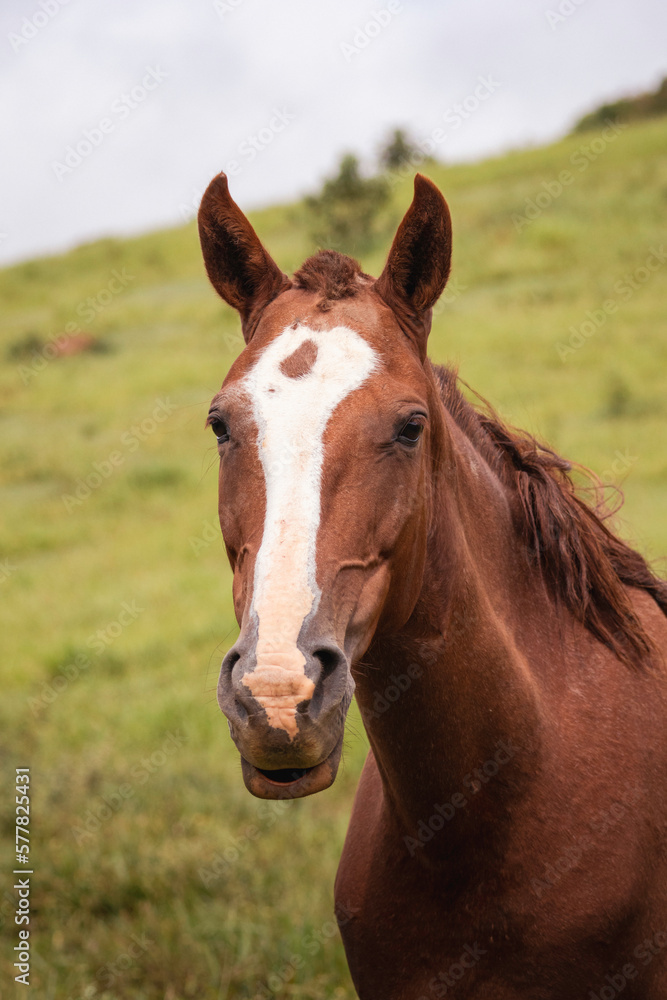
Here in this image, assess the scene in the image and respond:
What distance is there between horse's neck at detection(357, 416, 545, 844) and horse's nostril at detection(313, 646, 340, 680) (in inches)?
20.0

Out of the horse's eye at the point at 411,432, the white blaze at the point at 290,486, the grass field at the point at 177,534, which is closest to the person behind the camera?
the white blaze at the point at 290,486

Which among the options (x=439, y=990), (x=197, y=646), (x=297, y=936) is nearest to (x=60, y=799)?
(x=297, y=936)

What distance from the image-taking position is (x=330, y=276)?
7.84ft

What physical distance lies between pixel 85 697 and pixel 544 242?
1829 centimetres

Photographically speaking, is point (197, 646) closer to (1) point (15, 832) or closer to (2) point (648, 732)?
(1) point (15, 832)

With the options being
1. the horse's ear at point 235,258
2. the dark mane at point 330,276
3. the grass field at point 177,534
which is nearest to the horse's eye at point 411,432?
the dark mane at point 330,276

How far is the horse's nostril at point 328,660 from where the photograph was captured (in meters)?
1.79

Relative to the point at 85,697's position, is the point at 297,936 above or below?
above

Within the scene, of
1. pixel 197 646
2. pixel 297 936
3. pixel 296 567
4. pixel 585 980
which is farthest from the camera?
pixel 197 646

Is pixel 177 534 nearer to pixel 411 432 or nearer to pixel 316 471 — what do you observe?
pixel 411 432

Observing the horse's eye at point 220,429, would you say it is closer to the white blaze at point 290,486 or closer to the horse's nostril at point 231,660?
the white blaze at point 290,486

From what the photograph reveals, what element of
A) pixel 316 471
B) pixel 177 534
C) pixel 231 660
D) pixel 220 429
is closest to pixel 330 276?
pixel 220 429

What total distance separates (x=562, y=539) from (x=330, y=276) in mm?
1037

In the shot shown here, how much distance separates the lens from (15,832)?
584 centimetres
